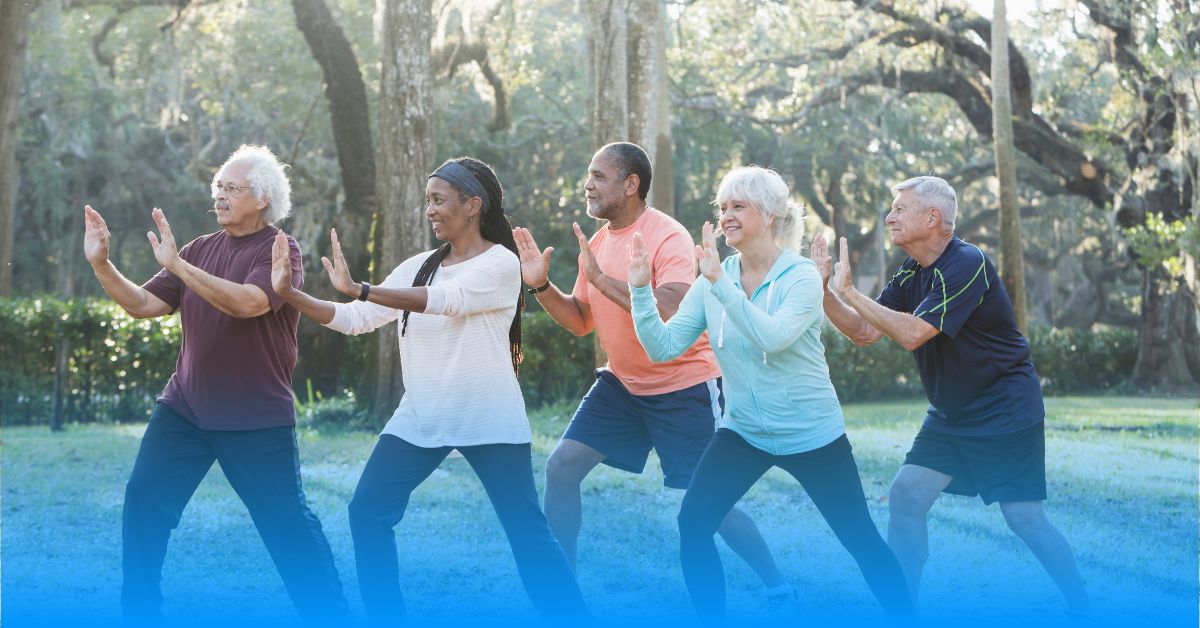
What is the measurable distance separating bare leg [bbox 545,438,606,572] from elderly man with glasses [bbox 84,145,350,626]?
114cm

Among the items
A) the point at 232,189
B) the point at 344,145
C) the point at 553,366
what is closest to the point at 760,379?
the point at 232,189

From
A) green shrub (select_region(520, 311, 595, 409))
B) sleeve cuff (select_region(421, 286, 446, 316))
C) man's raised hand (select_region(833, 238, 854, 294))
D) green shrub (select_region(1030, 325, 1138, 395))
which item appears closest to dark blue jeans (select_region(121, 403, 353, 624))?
sleeve cuff (select_region(421, 286, 446, 316))

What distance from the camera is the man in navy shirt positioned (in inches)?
219

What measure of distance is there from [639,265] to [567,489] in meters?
1.29

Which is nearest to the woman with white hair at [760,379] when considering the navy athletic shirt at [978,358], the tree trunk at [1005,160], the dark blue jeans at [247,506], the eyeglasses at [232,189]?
the navy athletic shirt at [978,358]

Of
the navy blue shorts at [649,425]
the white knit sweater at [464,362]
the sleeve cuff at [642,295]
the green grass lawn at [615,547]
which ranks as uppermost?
the sleeve cuff at [642,295]

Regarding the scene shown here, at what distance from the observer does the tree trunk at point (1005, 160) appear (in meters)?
17.5

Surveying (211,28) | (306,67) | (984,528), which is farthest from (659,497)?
(306,67)

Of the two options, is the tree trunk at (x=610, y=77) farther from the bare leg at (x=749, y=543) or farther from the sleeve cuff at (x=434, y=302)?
the sleeve cuff at (x=434, y=302)

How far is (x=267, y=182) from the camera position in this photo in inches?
207

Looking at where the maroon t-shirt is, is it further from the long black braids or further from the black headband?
the black headband

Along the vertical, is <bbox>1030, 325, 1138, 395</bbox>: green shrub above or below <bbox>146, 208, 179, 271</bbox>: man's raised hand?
below

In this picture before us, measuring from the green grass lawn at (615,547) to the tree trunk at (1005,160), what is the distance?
5346 mm

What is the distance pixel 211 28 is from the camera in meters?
23.0
